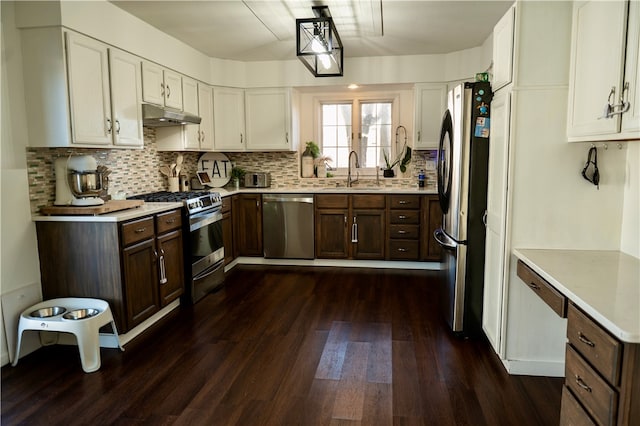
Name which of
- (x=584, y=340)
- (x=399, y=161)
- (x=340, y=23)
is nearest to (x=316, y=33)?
(x=340, y=23)

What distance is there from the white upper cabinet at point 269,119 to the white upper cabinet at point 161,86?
3.60 ft

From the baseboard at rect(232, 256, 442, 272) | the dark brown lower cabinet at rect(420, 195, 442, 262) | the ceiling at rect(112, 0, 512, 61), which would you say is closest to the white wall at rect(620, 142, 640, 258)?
the ceiling at rect(112, 0, 512, 61)

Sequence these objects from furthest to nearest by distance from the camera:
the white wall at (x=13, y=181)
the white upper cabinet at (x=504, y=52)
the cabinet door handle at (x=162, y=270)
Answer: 1. the cabinet door handle at (x=162, y=270)
2. the white wall at (x=13, y=181)
3. the white upper cabinet at (x=504, y=52)

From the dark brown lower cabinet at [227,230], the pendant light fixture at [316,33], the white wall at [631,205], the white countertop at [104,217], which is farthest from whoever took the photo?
the dark brown lower cabinet at [227,230]

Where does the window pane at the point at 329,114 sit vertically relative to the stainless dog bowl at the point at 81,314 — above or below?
above

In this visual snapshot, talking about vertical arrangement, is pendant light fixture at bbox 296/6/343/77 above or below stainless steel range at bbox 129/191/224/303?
above

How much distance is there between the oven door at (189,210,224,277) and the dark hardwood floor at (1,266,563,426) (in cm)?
44

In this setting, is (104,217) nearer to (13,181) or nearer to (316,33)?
(13,181)

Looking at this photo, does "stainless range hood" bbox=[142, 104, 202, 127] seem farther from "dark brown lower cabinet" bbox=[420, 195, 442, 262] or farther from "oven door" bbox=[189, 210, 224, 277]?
"dark brown lower cabinet" bbox=[420, 195, 442, 262]

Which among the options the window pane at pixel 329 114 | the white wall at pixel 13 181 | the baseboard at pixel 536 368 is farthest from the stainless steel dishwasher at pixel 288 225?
the baseboard at pixel 536 368

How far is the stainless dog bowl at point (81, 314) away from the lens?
2709mm

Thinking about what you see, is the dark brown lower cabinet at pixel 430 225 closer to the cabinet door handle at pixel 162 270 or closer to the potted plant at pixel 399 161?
the potted plant at pixel 399 161

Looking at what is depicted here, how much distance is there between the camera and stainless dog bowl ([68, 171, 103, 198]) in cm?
288

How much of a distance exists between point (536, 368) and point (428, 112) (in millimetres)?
3156
